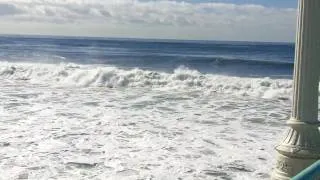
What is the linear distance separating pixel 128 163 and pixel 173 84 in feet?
52.1

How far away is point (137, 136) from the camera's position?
31.9ft

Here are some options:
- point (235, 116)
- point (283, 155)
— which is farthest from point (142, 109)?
point (283, 155)

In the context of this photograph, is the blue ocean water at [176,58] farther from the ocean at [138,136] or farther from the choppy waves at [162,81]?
the ocean at [138,136]

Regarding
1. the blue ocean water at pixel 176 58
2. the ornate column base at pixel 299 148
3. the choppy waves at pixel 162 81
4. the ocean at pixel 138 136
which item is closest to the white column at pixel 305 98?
the ornate column base at pixel 299 148

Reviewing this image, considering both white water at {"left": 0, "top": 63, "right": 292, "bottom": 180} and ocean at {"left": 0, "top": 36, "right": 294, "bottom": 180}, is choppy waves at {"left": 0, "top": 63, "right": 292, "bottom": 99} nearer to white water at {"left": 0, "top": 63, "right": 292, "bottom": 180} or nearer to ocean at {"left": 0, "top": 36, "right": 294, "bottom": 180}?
ocean at {"left": 0, "top": 36, "right": 294, "bottom": 180}

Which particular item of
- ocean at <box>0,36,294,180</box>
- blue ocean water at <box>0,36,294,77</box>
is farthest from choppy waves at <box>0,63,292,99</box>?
blue ocean water at <box>0,36,294,77</box>

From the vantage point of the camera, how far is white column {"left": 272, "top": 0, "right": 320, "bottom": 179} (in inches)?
163

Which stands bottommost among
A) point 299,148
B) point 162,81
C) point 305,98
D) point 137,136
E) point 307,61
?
point 137,136

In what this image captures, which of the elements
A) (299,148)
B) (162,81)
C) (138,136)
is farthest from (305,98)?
(162,81)

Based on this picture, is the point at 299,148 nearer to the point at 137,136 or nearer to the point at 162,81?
the point at 137,136

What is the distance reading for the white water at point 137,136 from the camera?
23.8ft

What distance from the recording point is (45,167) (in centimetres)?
729

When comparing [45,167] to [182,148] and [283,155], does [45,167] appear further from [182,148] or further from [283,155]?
[283,155]

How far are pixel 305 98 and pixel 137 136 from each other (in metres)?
5.87
